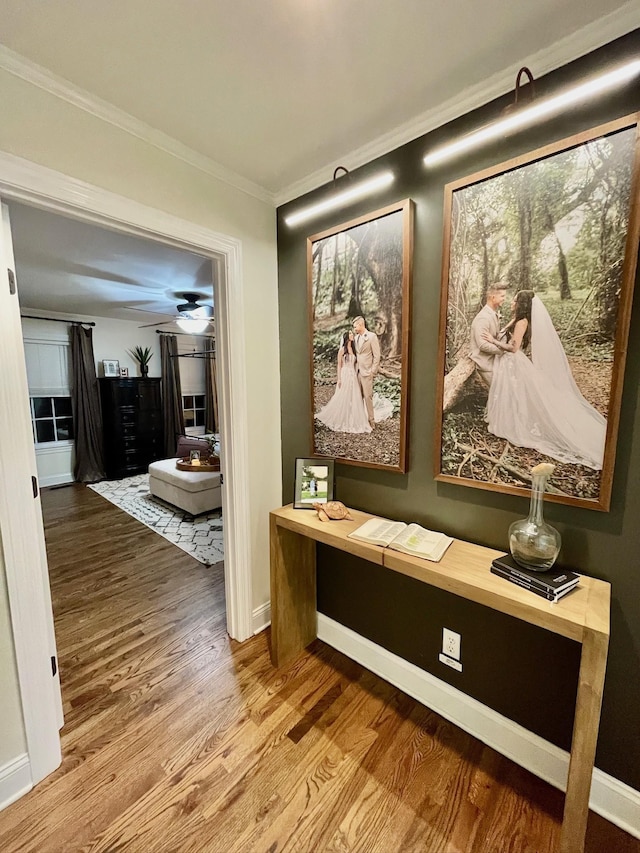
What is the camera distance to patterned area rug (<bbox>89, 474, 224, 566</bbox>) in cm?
336

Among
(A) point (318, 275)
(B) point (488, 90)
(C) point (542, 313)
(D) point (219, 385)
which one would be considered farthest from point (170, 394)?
(C) point (542, 313)

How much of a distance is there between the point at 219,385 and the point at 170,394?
5.15 metres

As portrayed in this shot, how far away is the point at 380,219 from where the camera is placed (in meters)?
1.63

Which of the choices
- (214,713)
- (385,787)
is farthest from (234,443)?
(385,787)

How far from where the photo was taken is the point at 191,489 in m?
3.96

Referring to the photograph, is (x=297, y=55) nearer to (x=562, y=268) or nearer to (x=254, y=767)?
(x=562, y=268)

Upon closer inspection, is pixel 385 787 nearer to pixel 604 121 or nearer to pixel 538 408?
pixel 538 408

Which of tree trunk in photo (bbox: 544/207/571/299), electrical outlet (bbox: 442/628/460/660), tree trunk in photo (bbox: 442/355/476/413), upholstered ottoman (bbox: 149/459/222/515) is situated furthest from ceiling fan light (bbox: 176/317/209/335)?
electrical outlet (bbox: 442/628/460/660)

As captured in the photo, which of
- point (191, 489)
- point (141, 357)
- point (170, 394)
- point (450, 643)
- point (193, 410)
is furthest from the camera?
point (193, 410)

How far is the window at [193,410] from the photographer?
717 centimetres

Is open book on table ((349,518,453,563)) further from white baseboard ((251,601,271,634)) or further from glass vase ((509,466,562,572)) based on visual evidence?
white baseboard ((251,601,271,634))

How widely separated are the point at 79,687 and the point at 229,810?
106 centimetres

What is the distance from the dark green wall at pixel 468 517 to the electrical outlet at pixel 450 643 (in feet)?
0.10

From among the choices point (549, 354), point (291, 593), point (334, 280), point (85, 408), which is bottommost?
point (291, 593)
